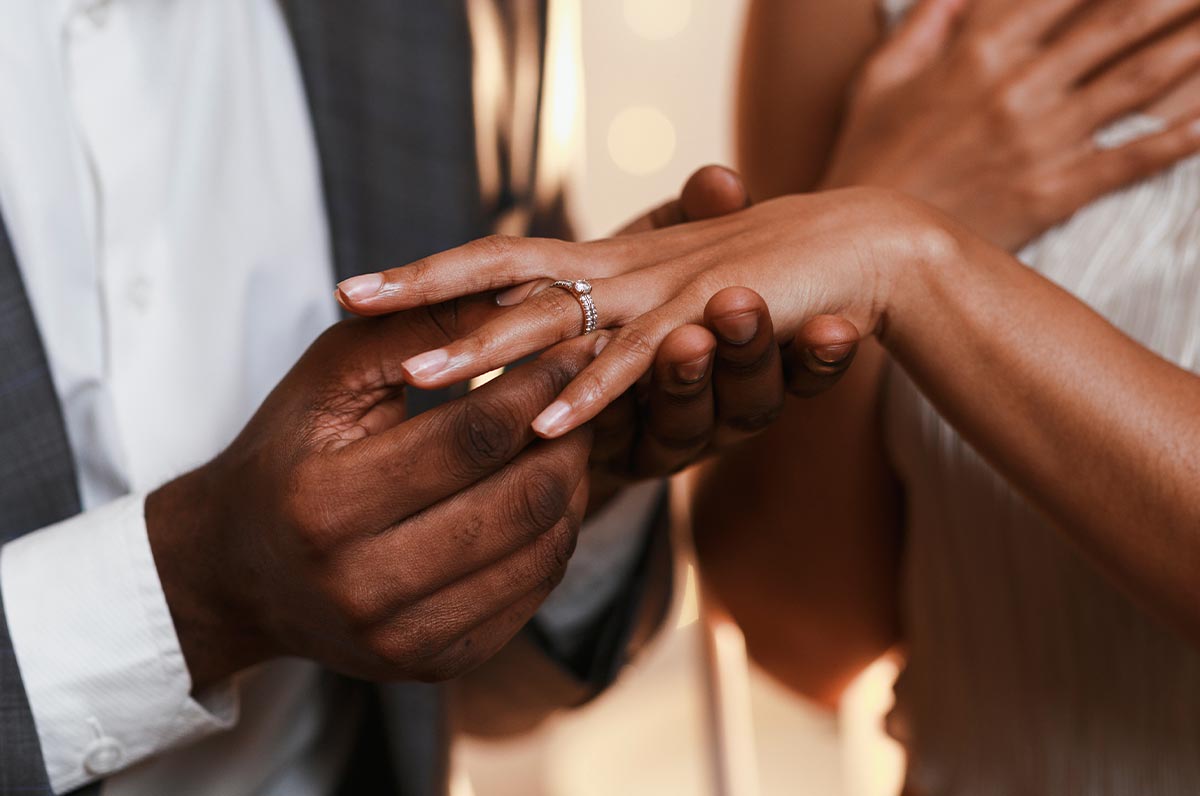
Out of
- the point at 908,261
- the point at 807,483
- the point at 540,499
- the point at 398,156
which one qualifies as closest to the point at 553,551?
the point at 540,499

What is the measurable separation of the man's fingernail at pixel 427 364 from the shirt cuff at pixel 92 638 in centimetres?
28

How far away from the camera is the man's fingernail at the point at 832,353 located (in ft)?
2.14

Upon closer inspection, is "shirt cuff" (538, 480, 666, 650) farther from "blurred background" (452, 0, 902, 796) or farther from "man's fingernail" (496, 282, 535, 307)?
"blurred background" (452, 0, 902, 796)

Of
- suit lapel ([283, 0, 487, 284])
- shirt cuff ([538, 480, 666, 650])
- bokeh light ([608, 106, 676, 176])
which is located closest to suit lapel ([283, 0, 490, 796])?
suit lapel ([283, 0, 487, 284])

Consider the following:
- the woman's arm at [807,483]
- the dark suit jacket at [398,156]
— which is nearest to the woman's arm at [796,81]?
the woman's arm at [807,483]

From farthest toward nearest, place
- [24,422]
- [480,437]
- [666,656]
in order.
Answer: [666,656] < [24,422] < [480,437]

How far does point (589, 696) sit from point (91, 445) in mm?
571

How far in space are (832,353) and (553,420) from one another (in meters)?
0.20

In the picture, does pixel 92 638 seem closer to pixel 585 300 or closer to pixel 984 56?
pixel 585 300

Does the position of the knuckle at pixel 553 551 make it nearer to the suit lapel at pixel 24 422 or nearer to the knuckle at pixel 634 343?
the knuckle at pixel 634 343

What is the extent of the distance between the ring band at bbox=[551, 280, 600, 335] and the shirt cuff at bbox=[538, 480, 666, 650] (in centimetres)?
42

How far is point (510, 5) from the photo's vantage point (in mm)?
1194

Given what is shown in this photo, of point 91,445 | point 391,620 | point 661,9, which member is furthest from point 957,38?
point 661,9

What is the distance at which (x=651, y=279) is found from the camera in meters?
0.70
